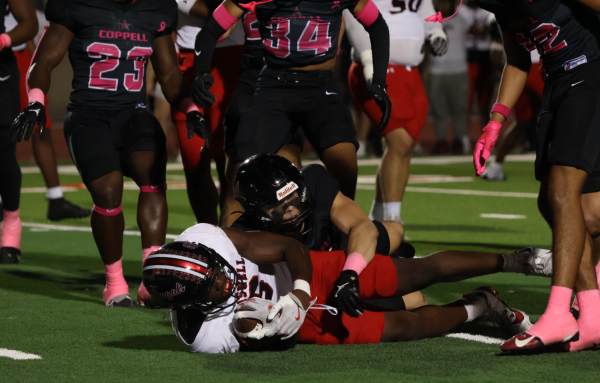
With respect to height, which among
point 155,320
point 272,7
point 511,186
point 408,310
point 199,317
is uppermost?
point 272,7

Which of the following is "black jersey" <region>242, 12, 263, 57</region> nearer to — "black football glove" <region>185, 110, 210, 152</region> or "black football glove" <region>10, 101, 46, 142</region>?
"black football glove" <region>185, 110, 210, 152</region>

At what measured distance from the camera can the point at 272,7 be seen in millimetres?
5234

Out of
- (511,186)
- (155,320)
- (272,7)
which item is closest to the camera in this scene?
(155,320)

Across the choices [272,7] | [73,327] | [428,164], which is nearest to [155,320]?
[73,327]

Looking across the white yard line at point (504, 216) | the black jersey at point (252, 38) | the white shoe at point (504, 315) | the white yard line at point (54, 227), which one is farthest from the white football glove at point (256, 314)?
the white yard line at point (504, 216)

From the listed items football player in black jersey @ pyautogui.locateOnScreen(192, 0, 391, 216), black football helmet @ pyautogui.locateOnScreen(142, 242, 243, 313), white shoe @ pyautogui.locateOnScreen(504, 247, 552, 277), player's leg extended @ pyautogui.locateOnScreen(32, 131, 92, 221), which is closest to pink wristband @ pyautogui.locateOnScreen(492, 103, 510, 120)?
white shoe @ pyautogui.locateOnScreen(504, 247, 552, 277)

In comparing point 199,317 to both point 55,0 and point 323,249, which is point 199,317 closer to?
point 323,249

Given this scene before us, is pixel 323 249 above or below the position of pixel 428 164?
above

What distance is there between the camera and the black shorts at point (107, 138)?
5.12 metres

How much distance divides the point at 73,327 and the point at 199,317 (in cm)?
93

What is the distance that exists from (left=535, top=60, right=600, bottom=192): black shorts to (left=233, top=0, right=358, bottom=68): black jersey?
4.98 feet

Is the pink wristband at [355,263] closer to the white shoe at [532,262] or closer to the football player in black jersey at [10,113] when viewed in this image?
the white shoe at [532,262]

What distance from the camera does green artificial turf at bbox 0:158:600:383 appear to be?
11.6 feet

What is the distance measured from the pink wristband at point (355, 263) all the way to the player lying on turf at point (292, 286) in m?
0.09
